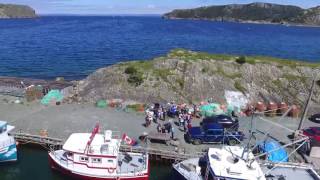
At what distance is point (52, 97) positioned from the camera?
183 feet

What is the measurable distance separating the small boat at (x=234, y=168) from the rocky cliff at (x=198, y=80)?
21.2 m

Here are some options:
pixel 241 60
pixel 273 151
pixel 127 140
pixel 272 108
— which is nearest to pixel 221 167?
pixel 273 151

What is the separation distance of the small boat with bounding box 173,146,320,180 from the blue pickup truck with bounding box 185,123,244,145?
4.85 metres

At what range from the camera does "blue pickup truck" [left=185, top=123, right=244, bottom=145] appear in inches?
1654

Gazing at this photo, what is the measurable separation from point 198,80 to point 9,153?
3109cm

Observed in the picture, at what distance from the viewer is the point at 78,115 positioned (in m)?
50.4

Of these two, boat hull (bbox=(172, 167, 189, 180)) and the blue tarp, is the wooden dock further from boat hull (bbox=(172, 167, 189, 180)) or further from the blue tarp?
the blue tarp

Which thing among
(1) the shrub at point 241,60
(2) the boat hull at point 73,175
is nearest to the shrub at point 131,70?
(1) the shrub at point 241,60

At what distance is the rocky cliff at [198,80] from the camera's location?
189 feet

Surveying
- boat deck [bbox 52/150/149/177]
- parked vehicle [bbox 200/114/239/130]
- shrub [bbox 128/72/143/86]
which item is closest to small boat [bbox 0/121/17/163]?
boat deck [bbox 52/150/149/177]

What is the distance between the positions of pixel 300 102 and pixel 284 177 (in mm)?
26008

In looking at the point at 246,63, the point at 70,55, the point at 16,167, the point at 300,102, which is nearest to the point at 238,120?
the point at 300,102

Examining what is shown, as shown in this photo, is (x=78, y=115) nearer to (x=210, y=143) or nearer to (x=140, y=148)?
(x=140, y=148)

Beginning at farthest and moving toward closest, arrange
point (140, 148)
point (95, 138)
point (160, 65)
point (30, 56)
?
1. point (30, 56)
2. point (160, 65)
3. point (140, 148)
4. point (95, 138)
